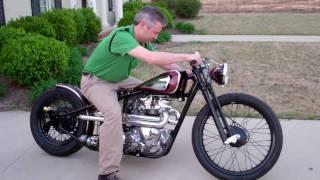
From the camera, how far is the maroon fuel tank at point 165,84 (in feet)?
13.0

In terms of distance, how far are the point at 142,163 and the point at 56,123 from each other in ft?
2.99

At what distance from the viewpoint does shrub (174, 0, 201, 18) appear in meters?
21.0

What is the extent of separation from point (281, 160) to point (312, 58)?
18.5 ft

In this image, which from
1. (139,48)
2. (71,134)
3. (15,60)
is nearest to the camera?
(139,48)

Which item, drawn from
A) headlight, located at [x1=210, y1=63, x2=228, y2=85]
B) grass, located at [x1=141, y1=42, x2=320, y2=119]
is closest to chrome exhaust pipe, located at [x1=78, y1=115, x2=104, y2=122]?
headlight, located at [x1=210, y1=63, x2=228, y2=85]

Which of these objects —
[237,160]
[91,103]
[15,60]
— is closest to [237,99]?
[237,160]

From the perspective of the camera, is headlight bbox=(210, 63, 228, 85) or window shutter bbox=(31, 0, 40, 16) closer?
headlight bbox=(210, 63, 228, 85)

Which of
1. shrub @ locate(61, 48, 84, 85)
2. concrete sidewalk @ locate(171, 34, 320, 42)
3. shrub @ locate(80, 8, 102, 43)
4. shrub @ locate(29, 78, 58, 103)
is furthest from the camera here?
concrete sidewalk @ locate(171, 34, 320, 42)

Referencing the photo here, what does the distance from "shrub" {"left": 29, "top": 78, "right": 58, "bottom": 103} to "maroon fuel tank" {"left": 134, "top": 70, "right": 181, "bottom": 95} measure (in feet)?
8.68

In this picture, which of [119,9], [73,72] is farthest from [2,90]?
[119,9]

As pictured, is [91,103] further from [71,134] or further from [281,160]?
[281,160]

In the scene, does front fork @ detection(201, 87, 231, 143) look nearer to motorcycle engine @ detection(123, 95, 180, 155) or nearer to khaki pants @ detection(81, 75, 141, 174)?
motorcycle engine @ detection(123, 95, 180, 155)

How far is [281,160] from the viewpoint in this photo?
14.7 feet

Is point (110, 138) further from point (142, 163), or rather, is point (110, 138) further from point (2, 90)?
point (2, 90)
